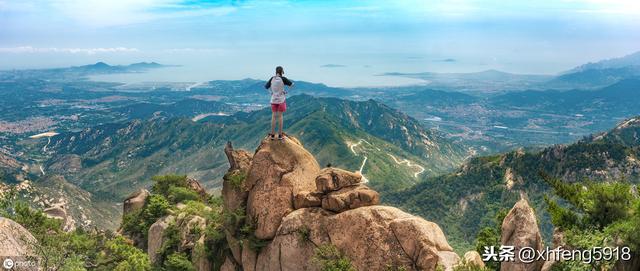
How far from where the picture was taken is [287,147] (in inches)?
1693

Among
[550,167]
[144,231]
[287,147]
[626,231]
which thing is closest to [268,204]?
[287,147]

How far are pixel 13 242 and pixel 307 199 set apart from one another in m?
24.0

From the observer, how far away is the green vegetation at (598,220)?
30.6 metres

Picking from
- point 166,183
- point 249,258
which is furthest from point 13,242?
point 166,183

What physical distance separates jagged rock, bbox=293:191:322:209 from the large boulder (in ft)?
2.38

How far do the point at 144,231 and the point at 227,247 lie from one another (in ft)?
107

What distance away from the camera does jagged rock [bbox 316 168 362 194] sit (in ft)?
129

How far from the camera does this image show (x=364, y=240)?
117 ft

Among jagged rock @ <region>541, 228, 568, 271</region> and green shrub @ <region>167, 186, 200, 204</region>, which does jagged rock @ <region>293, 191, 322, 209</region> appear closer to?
jagged rock @ <region>541, 228, 568, 271</region>

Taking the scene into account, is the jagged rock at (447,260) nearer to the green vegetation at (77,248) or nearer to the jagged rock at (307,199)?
the jagged rock at (307,199)

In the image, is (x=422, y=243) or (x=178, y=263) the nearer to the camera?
(x=422, y=243)

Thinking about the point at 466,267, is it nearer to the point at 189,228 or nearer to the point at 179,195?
the point at 189,228

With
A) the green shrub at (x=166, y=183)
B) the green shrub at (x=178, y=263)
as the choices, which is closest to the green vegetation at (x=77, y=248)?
the green shrub at (x=178, y=263)

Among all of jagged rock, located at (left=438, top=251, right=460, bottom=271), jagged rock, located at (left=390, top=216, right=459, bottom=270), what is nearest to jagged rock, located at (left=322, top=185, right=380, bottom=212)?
jagged rock, located at (left=390, top=216, right=459, bottom=270)
